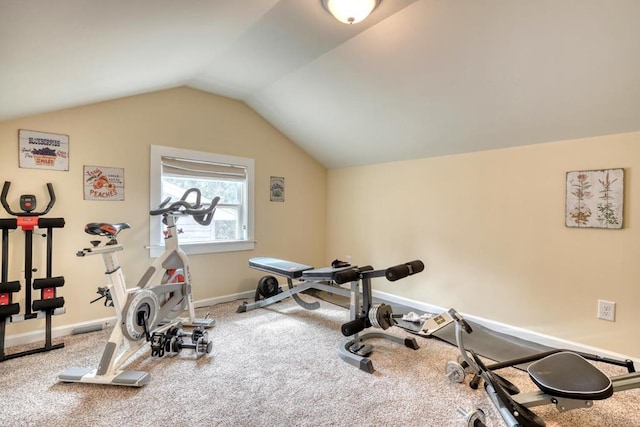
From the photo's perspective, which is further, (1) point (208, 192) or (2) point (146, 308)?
(1) point (208, 192)

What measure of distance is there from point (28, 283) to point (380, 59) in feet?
10.4

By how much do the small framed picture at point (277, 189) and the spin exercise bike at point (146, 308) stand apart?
1.12m

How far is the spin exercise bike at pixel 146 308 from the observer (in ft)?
6.19

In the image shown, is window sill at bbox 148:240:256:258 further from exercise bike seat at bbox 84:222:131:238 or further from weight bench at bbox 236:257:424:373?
exercise bike seat at bbox 84:222:131:238

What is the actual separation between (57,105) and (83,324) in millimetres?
1856

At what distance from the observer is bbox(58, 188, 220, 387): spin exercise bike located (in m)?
1.89

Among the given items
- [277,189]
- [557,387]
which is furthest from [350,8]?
[277,189]

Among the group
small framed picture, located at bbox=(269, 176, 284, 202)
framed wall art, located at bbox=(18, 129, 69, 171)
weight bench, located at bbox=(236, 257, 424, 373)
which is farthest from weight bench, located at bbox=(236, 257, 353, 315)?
framed wall art, located at bbox=(18, 129, 69, 171)

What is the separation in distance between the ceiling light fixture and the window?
7.05 feet

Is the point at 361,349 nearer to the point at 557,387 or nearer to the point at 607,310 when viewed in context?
the point at 557,387

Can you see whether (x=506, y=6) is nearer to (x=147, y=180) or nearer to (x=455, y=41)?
(x=455, y=41)

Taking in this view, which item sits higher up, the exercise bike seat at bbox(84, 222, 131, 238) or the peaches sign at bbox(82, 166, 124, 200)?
the peaches sign at bbox(82, 166, 124, 200)

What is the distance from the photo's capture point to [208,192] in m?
3.50

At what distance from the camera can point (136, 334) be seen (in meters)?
2.08
